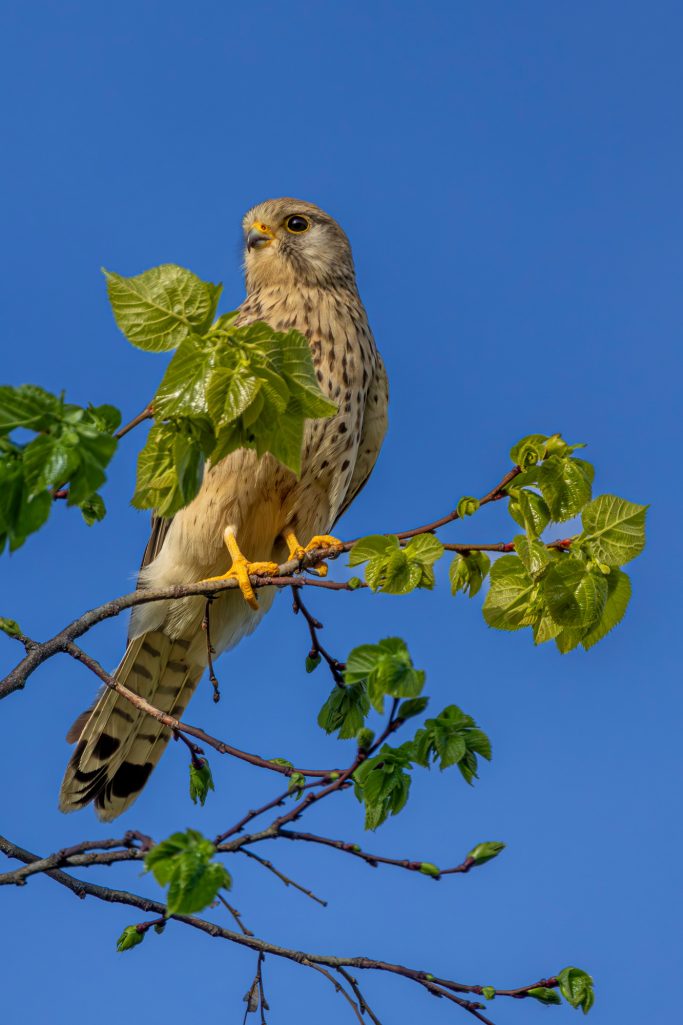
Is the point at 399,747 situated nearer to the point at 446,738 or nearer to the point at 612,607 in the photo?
the point at 446,738

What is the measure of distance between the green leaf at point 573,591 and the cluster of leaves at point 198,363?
1.76ft

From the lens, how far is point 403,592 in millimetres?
2129

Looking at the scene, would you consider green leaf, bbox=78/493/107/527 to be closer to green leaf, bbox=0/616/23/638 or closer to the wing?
green leaf, bbox=0/616/23/638

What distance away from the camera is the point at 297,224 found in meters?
4.72

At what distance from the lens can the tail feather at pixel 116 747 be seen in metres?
3.70

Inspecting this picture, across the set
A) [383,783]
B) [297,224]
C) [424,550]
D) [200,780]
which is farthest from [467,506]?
[297,224]

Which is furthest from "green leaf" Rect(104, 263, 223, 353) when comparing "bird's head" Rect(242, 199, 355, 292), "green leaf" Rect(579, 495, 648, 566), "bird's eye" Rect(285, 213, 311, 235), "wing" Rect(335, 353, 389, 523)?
"bird's eye" Rect(285, 213, 311, 235)

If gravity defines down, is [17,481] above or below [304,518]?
below

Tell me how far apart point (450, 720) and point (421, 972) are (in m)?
0.49

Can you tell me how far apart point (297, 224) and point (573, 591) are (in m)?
3.14

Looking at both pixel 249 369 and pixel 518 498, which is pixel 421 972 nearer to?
pixel 518 498

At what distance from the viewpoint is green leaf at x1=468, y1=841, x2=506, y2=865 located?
2.07 m

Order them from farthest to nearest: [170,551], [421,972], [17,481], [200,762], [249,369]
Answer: [170,551] → [200,762] → [421,972] → [249,369] → [17,481]

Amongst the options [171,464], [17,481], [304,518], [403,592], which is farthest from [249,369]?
[304,518]
